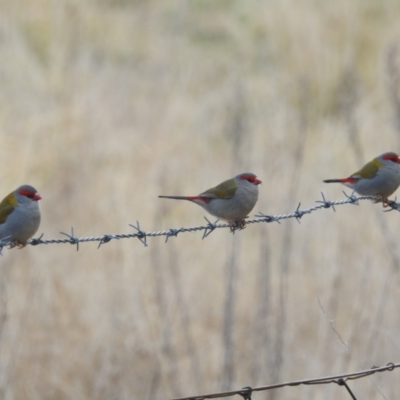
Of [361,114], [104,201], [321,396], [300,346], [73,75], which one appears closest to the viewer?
[321,396]

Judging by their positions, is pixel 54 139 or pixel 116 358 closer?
pixel 116 358

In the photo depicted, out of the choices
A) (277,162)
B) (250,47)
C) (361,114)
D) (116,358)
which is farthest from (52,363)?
(250,47)

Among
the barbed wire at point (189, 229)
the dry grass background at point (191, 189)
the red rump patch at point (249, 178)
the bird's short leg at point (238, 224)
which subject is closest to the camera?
the barbed wire at point (189, 229)

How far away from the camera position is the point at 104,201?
10125mm

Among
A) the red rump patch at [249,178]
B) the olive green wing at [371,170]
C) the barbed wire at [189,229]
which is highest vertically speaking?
the olive green wing at [371,170]

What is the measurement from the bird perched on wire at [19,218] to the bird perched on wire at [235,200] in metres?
1.09

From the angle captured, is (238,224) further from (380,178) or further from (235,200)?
(380,178)

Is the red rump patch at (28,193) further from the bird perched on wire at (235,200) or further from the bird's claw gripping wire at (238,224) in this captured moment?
the bird's claw gripping wire at (238,224)

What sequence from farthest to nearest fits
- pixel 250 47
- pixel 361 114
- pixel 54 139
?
1. pixel 250 47
2. pixel 361 114
3. pixel 54 139

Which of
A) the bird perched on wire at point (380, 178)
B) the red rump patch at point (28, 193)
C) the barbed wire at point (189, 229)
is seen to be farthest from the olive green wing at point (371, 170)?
the red rump patch at point (28, 193)

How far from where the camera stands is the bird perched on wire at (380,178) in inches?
239

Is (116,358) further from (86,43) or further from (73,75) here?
(86,43)

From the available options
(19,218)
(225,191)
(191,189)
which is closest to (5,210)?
(19,218)

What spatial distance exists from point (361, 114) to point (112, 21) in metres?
6.84
